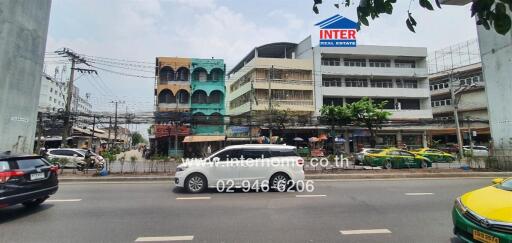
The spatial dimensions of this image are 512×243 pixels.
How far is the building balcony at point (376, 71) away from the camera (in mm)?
41781

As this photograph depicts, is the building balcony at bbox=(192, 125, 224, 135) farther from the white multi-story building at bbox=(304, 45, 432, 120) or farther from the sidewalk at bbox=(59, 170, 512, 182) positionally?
the sidewalk at bbox=(59, 170, 512, 182)

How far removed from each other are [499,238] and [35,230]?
292 inches

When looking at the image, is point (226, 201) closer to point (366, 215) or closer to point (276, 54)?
point (366, 215)

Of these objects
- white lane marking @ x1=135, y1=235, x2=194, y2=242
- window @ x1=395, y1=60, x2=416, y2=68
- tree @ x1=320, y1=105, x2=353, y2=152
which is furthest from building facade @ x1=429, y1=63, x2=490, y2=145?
white lane marking @ x1=135, y1=235, x2=194, y2=242

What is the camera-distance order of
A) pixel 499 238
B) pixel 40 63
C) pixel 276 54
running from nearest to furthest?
pixel 499 238, pixel 40 63, pixel 276 54

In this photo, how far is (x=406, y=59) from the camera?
45.2m

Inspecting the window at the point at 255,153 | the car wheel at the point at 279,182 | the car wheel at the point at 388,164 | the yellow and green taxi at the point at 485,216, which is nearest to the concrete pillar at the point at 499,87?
the car wheel at the point at 388,164

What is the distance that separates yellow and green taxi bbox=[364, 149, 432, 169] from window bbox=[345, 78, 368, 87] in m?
22.4

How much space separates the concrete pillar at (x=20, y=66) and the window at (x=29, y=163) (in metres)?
7.38

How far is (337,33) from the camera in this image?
3778 centimetres

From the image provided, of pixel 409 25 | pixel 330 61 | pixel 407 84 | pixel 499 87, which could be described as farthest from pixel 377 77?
pixel 409 25

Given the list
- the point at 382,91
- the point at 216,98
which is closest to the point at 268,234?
the point at 216,98

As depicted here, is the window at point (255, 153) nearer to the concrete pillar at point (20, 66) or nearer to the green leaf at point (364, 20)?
the green leaf at point (364, 20)

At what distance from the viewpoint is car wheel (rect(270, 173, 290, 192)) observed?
10.7 meters
